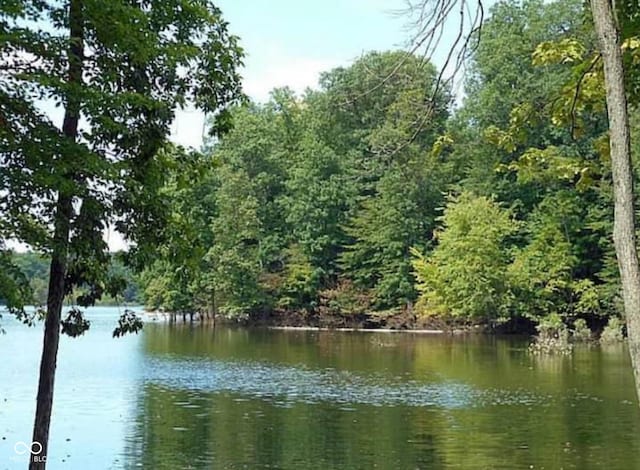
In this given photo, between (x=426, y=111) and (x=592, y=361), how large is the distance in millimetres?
23010

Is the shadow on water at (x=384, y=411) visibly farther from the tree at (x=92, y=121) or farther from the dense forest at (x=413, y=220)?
the dense forest at (x=413, y=220)

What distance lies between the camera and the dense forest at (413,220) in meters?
39.7

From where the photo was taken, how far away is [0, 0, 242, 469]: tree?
5.98 m

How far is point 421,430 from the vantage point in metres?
14.0

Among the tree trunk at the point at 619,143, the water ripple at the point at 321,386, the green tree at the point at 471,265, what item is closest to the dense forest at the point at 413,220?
the green tree at the point at 471,265

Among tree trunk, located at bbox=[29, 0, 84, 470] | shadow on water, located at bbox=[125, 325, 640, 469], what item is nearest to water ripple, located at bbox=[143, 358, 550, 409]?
shadow on water, located at bbox=[125, 325, 640, 469]

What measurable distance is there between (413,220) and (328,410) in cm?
3178

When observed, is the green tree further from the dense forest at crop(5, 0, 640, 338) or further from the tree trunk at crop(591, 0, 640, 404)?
the tree trunk at crop(591, 0, 640, 404)

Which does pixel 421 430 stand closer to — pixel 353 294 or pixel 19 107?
pixel 19 107

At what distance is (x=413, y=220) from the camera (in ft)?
155

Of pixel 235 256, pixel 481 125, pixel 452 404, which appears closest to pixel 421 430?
pixel 452 404

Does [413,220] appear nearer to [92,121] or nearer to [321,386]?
[321,386]

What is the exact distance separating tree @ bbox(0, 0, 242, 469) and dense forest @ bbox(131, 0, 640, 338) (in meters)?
24.6

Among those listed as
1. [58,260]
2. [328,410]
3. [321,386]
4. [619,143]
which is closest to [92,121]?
[58,260]
